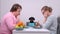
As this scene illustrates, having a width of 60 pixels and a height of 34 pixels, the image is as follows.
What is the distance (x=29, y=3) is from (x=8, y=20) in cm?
210

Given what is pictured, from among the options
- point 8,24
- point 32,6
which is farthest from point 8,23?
point 32,6

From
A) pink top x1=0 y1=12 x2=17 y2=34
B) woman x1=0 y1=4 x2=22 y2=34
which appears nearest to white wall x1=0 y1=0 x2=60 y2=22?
woman x1=0 y1=4 x2=22 y2=34

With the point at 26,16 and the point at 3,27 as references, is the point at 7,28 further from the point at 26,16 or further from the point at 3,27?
the point at 26,16

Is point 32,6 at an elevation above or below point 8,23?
above

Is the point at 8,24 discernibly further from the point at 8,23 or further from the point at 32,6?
the point at 32,6

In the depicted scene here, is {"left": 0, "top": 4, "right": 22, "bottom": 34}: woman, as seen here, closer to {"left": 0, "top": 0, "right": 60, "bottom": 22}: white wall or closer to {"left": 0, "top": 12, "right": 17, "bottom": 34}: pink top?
{"left": 0, "top": 12, "right": 17, "bottom": 34}: pink top

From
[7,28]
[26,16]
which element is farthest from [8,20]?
[26,16]

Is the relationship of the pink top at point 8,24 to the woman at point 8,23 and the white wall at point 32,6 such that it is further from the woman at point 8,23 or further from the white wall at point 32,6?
the white wall at point 32,6

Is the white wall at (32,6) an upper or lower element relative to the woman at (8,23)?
upper

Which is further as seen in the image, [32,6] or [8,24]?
[32,6]

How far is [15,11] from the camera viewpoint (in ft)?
9.02

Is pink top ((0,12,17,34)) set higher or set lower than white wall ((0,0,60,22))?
lower

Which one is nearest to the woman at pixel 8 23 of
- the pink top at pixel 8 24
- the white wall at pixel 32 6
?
the pink top at pixel 8 24

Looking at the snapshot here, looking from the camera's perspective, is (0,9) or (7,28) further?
(0,9)
